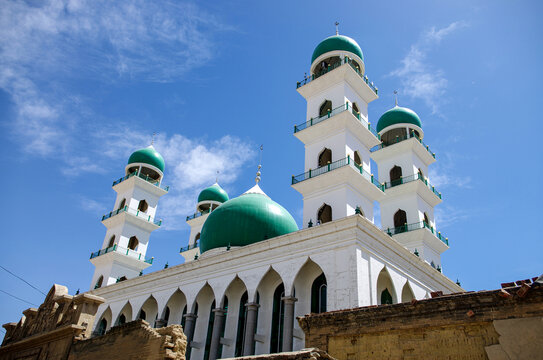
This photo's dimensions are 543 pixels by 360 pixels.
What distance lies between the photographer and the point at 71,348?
10492 mm

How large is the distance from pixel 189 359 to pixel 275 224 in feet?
20.7

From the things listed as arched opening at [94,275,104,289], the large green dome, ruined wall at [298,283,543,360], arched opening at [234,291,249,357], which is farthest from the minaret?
ruined wall at [298,283,543,360]

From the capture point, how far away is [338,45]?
2089cm

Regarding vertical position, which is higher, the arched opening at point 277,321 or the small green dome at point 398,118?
the small green dome at point 398,118

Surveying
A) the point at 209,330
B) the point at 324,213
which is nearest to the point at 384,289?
the point at 324,213

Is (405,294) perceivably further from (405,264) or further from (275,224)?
(275,224)

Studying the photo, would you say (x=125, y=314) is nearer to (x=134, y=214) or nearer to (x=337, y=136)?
(x=134, y=214)

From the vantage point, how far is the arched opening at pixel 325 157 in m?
18.4

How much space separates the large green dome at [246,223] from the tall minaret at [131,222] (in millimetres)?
7264

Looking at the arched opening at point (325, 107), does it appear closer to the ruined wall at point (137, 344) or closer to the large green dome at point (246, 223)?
the large green dome at point (246, 223)

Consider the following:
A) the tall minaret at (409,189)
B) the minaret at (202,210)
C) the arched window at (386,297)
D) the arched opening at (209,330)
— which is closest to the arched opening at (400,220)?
the tall minaret at (409,189)

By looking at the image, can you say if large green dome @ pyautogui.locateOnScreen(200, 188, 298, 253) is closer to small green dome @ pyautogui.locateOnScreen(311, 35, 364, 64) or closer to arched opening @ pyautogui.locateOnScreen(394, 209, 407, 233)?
arched opening @ pyautogui.locateOnScreen(394, 209, 407, 233)

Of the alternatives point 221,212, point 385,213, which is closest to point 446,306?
point 221,212

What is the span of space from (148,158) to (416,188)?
16.7 m
